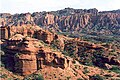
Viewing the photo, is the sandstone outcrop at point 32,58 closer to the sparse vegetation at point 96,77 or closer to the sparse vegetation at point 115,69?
the sparse vegetation at point 96,77

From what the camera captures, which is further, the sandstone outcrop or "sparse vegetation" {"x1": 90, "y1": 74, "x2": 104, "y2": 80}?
"sparse vegetation" {"x1": 90, "y1": 74, "x2": 104, "y2": 80}

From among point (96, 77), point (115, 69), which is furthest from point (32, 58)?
point (115, 69)

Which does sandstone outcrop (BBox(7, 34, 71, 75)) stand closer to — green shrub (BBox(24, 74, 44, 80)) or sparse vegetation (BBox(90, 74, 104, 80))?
green shrub (BBox(24, 74, 44, 80))

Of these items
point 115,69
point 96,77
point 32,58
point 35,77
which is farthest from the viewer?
point 115,69

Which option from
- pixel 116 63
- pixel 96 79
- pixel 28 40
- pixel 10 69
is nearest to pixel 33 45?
pixel 28 40

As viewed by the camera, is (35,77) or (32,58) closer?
(35,77)

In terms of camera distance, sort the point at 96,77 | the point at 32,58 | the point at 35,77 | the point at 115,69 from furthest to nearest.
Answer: the point at 115,69 < the point at 96,77 < the point at 32,58 < the point at 35,77

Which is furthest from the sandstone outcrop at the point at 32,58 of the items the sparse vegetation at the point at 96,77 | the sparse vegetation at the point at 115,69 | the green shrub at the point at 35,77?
the sparse vegetation at the point at 115,69

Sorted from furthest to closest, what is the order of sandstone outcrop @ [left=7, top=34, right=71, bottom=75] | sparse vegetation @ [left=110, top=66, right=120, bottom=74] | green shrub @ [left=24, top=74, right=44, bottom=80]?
sparse vegetation @ [left=110, top=66, right=120, bottom=74] → sandstone outcrop @ [left=7, top=34, right=71, bottom=75] → green shrub @ [left=24, top=74, right=44, bottom=80]

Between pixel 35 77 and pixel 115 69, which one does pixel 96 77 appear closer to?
pixel 115 69

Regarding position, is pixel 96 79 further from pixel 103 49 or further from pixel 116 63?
pixel 103 49

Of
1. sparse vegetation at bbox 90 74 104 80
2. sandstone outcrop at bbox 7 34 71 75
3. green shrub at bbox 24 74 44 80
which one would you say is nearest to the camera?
green shrub at bbox 24 74 44 80

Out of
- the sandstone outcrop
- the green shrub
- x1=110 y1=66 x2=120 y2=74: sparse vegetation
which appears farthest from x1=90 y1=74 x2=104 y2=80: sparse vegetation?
the green shrub

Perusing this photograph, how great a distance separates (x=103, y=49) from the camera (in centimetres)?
11469
